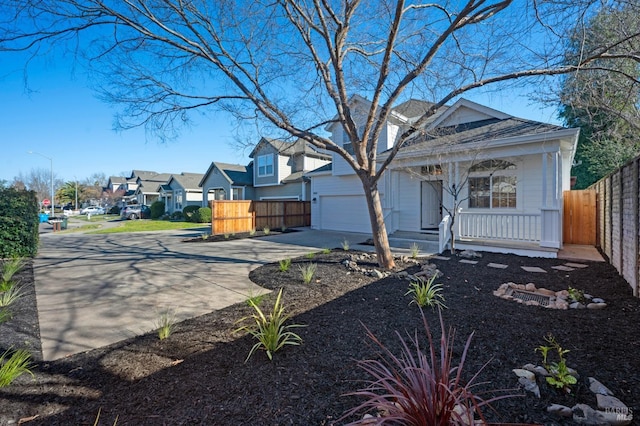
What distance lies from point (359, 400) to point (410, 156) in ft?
31.5

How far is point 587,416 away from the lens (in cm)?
193

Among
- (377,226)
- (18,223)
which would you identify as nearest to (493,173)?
(377,226)

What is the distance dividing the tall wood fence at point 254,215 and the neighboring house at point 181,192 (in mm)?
13991

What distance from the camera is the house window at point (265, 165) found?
73.7 feet

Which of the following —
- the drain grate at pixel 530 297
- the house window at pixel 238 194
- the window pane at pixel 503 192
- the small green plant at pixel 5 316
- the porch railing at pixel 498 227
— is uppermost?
the house window at pixel 238 194

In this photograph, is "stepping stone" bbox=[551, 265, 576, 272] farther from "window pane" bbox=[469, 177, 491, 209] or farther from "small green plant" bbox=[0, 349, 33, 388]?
"small green plant" bbox=[0, 349, 33, 388]

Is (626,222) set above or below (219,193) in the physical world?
below

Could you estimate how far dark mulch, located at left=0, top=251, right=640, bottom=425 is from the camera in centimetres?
217

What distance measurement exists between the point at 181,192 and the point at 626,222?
30799 mm

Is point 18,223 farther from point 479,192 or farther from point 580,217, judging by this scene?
point 580,217

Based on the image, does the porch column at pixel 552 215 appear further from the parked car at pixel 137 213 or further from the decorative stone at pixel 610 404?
the parked car at pixel 137 213

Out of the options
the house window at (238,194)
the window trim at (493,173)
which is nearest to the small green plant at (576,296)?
the window trim at (493,173)

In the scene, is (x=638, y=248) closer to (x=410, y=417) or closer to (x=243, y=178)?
(x=410, y=417)

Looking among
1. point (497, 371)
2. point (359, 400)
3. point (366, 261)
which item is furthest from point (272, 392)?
point (366, 261)
